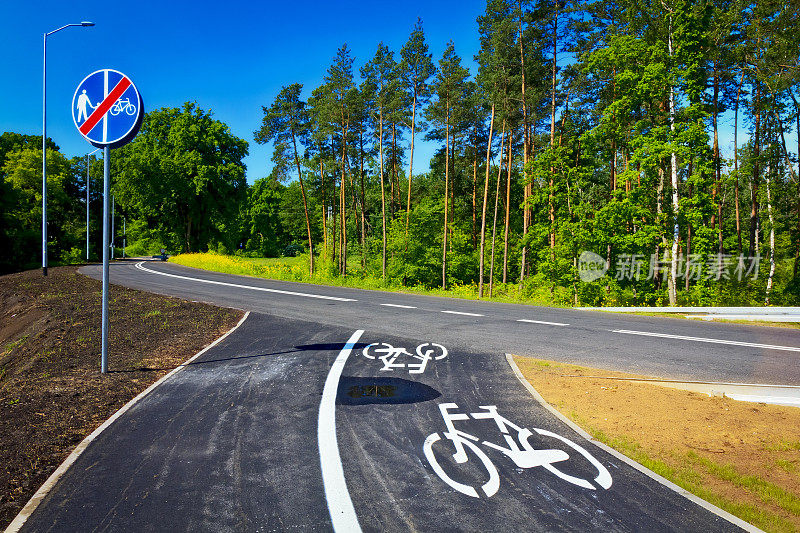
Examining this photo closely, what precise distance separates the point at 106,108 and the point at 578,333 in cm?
1037

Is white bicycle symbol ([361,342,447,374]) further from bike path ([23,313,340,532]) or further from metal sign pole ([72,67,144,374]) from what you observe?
metal sign pole ([72,67,144,374])

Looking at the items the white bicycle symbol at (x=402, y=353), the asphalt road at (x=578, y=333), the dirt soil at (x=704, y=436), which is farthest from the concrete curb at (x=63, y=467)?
the asphalt road at (x=578, y=333)

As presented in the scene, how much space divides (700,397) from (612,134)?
19567mm

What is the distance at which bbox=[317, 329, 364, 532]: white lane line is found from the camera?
10.1 feet

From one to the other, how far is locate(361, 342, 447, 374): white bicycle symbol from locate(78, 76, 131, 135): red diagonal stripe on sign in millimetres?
5625

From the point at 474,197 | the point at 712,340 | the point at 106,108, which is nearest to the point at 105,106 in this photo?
the point at 106,108

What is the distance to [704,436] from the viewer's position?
4746 mm

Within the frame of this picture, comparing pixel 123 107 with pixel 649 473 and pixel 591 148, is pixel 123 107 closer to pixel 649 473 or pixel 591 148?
pixel 649 473

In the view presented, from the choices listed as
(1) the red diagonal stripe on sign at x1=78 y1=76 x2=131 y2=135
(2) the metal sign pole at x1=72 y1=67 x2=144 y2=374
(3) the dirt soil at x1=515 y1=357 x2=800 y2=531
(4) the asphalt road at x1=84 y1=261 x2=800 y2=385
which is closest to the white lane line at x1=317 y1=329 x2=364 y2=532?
(3) the dirt soil at x1=515 y1=357 x2=800 y2=531

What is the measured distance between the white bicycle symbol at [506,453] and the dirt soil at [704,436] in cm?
64

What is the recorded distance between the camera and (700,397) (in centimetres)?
600

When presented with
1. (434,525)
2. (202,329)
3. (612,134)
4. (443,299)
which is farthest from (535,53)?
(434,525)

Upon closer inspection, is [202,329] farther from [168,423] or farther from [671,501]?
[671,501]

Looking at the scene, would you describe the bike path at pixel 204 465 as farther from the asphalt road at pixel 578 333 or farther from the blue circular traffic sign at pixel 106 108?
the asphalt road at pixel 578 333
